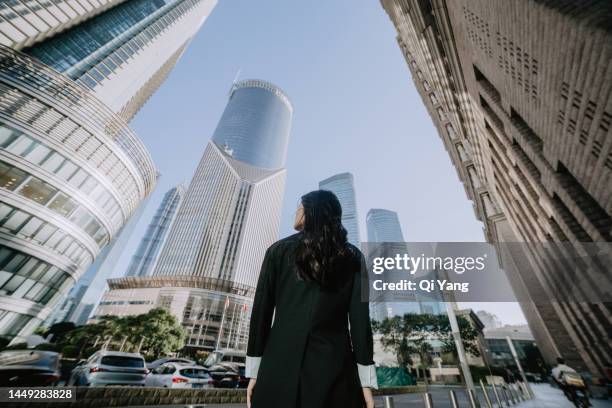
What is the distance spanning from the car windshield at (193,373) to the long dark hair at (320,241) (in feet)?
43.2

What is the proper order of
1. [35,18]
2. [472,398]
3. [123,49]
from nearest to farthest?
[472,398], [35,18], [123,49]

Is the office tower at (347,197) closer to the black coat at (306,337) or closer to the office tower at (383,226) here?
the office tower at (383,226)

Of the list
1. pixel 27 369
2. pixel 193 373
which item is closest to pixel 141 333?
pixel 193 373

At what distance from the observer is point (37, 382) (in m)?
6.98

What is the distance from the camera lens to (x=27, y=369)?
6980 millimetres

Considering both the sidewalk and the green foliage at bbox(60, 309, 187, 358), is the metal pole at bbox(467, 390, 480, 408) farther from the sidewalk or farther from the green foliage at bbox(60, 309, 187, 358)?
the green foliage at bbox(60, 309, 187, 358)

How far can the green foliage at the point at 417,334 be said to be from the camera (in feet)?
64.2

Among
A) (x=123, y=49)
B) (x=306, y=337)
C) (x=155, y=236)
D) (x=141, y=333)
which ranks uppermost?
(x=123, y=49)

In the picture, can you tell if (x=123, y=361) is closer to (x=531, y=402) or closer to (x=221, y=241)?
(x=531, y=402)

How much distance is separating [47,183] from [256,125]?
352 feet

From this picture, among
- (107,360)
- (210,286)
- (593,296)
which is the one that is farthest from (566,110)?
(210,286)

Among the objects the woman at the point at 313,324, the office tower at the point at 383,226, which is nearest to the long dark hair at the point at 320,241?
the woman at the point at 313,324

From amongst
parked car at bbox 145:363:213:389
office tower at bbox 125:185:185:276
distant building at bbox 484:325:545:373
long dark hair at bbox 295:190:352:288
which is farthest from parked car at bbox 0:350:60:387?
office tower at bbox 125:185:185:276

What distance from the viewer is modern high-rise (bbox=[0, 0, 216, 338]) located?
23.1 meters
